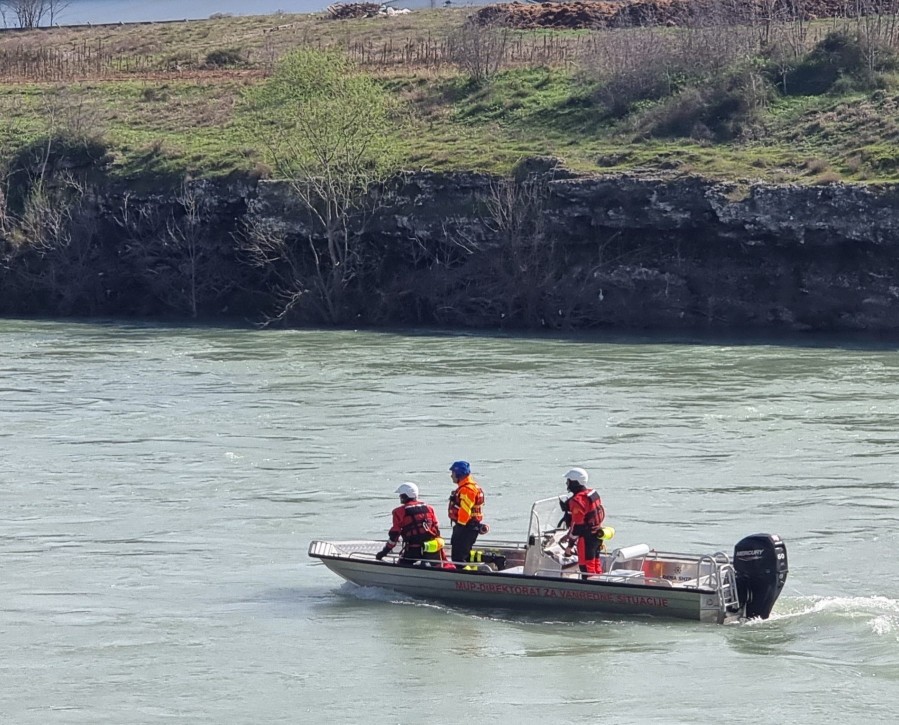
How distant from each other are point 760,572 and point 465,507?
11.2 feet

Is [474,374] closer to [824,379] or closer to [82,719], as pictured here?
[824,379]

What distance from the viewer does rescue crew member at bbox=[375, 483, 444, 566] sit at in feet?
60.1

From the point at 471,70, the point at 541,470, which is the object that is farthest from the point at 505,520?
the point at 471,70

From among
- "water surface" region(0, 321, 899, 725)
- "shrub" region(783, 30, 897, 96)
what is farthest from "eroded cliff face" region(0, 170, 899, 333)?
"shrub" region(783, 30, 897, 96)

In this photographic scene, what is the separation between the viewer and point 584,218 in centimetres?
4791

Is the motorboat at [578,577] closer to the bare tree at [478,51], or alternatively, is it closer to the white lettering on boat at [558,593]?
the white lettering on boat at [558,593]

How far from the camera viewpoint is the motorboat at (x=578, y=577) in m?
17.4

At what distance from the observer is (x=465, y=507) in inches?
711

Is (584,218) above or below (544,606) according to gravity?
above

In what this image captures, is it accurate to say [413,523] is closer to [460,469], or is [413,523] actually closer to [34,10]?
[460,469]

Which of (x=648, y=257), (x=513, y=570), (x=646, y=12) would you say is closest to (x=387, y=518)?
(x=513, y=570)

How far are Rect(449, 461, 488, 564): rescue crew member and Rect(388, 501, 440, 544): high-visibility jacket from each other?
321 mm

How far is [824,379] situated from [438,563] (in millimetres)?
18241

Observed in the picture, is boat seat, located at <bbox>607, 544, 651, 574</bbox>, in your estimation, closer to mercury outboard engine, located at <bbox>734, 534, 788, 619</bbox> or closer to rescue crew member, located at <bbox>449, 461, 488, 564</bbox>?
mercury outboard engine, located at <bbox>734, 534, 788, 619</bbox>
